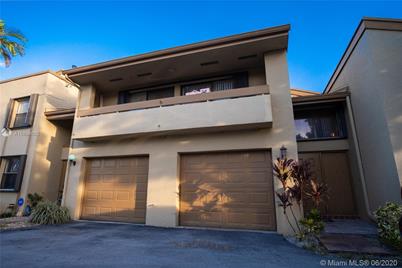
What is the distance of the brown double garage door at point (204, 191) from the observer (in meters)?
6.80

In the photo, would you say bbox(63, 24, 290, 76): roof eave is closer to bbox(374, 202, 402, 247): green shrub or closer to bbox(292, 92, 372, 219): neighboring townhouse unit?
bbox(292, 92, 372, 219): neighboring townhouse unit

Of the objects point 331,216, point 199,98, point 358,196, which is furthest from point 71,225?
point 358,196

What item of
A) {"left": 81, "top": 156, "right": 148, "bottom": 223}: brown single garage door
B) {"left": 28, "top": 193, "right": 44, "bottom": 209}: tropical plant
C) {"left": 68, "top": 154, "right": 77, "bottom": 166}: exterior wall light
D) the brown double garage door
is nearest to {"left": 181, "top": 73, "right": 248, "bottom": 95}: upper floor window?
the brown double garage door

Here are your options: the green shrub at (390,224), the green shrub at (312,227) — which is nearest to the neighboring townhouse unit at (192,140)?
the green shrub at (312,227)

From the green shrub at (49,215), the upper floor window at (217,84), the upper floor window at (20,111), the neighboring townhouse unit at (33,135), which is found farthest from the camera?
the upper floor window at (20,111)

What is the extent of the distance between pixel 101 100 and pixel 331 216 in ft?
38.6

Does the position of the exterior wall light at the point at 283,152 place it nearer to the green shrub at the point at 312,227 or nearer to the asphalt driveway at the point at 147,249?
the green shrub at the point at 312,227

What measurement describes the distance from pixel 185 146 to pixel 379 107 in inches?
267

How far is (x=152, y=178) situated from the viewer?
307 inches

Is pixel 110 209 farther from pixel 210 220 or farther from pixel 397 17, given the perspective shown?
pixel 397 17

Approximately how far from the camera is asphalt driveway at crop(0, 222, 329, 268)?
3.89 metres

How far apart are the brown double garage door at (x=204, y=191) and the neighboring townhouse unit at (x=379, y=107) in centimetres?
371

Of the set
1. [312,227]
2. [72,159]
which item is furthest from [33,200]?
[312,227]

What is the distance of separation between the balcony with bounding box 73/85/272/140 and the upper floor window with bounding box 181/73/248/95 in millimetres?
1516
